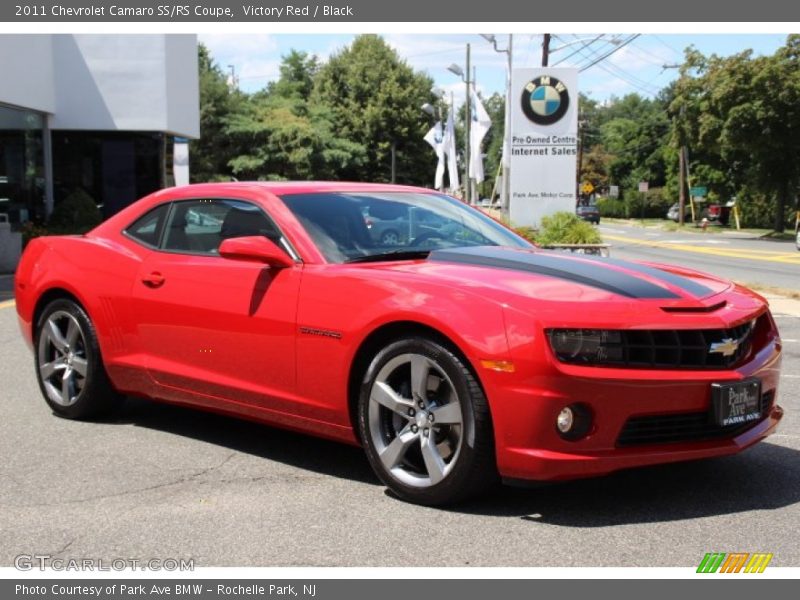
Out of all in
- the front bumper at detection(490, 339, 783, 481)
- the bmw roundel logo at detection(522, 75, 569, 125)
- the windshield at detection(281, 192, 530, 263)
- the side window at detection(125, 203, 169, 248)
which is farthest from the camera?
the bmw roundel logo at detection(522, 75, 569, 125)

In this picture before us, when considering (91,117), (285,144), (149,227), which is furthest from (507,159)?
(285,144)

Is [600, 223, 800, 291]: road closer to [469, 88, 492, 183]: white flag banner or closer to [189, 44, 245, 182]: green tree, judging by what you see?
[469, 88, 492, 183]: white flag banner

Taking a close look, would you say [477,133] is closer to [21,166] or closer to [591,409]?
[21,166]

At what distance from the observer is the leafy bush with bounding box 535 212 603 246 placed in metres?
16.1

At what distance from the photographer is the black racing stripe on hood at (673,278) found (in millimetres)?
4523

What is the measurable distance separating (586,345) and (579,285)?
16.4 inches

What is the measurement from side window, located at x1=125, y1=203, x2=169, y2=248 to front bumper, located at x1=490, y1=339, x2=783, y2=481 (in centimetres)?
269

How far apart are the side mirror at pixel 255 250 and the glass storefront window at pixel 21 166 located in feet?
65.7

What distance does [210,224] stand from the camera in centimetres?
552

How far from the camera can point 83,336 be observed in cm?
592

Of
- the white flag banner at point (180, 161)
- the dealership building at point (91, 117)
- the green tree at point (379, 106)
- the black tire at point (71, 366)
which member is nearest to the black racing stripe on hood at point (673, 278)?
the black tire at point (71, 366)

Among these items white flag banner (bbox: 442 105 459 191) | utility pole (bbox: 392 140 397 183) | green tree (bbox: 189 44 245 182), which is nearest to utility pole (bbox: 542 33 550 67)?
white flag banner (bbox: 442 105 459 191)

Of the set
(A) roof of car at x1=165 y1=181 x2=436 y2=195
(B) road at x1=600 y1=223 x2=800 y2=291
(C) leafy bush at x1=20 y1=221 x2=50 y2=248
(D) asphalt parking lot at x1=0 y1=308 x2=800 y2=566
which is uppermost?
(A) roof of car at x1=165 y1=181 x2=436 y2=195
